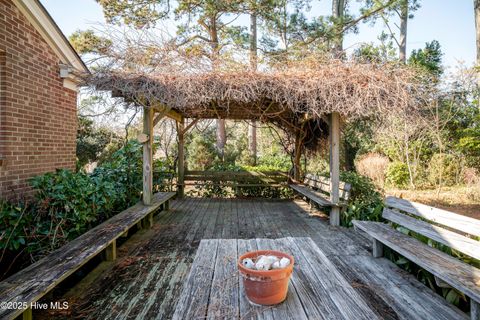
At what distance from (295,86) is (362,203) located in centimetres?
268

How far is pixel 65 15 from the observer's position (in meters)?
6.35

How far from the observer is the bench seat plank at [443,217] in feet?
7.74

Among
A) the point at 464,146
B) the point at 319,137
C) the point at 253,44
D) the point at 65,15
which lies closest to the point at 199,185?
the point at 319,137

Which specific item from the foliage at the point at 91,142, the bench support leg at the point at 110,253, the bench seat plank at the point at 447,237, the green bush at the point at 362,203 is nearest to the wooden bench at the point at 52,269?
the bench support leg at the point at 110,253

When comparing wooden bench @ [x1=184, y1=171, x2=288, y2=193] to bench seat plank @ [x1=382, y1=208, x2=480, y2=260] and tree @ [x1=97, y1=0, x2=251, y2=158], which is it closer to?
tree @ [x1=97, y1=0, x2=251, y2=158]

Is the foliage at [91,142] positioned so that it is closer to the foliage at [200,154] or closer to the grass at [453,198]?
the foliage at [200,154]

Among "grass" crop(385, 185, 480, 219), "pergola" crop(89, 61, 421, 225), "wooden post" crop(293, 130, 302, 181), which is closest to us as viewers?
"pergola" crop(89, 61, 421, 225)

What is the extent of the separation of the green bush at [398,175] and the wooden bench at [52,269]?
389 inches

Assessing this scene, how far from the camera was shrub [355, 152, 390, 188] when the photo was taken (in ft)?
35.8

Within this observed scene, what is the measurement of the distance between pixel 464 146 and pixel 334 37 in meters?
5.63

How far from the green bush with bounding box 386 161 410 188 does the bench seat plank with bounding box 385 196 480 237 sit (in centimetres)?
788

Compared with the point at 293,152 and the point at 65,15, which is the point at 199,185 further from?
the point at 65,15

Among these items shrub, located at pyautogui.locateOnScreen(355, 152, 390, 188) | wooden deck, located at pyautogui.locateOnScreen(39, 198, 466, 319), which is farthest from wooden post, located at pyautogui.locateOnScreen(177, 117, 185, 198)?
shrub, located at pyautogui.locateOnScreen(355, 152, 390, 188)

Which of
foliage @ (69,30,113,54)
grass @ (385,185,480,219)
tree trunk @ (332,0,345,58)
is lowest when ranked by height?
grass @ (385,185,480,219)
